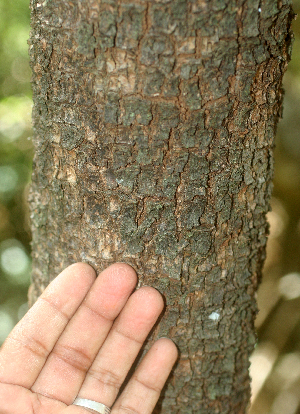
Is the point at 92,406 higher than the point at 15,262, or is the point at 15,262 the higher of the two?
the point at 15,262

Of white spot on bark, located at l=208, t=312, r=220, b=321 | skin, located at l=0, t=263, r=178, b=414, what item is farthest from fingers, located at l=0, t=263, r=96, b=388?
white spot on bark, located at l=208, t=312, r=220, b=321

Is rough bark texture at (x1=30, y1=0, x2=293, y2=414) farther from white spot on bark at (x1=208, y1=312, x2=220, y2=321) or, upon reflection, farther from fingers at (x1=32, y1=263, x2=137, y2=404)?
fingers at (x1=32, y1=263, x2=137, y2=404)

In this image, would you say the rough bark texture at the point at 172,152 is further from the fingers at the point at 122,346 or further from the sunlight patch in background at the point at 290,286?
the sunlight patch in background at the point at 290,286

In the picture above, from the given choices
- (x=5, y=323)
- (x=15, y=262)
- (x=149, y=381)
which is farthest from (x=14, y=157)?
(x=149, y=381)

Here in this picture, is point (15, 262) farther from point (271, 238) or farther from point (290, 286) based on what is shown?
point (290, 286)

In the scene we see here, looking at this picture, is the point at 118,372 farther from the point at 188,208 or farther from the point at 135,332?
the point at 188,208

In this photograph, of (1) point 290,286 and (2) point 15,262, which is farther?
(1) point 290,286
